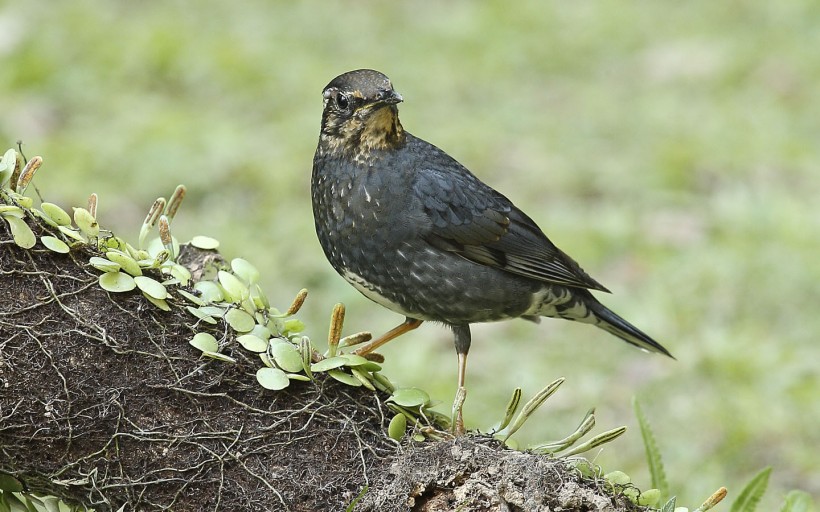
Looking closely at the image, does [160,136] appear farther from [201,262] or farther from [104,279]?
[104,279]

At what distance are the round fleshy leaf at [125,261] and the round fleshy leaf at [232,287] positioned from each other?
0.31m

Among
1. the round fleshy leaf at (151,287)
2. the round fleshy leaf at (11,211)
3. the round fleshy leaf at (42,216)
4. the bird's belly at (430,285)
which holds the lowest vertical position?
the round fleshy leaf at (11,211)

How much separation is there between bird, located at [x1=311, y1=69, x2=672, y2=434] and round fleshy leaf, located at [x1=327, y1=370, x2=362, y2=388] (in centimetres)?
41

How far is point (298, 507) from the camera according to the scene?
2.94 metres

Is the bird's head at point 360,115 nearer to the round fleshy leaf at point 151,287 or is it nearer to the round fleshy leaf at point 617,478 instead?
the round fleshy leaf at point 151,287

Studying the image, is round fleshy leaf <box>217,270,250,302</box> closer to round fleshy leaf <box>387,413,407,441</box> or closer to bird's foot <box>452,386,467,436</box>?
round fleshy leaf <box>387,413,407,441</box>

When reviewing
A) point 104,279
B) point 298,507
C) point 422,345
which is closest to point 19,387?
point 104,279

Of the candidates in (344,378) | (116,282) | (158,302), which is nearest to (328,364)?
(344,378)

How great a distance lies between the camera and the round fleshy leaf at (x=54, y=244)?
2838 millimetres

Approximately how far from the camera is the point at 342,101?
383 centimetres

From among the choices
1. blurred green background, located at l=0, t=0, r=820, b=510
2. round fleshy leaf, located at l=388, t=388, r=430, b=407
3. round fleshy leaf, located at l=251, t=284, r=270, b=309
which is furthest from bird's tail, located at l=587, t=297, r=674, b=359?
round fleshy leaf, located at l=251, t=284, r=270, b=309

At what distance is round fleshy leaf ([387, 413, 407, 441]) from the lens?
120 inches

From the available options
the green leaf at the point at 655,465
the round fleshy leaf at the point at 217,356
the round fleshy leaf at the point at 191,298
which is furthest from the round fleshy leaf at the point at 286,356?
the green leaf at the point at 655,465

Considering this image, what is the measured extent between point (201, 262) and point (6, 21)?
607 cm
